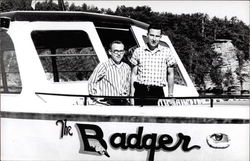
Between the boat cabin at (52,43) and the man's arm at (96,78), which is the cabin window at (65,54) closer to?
the boat cabin at (52,43)

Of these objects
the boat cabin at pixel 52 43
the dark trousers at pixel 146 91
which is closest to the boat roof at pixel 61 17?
the boat cabin at pixel 52 43

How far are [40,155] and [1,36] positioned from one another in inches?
77.6

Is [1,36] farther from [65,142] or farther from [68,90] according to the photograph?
[65,142]

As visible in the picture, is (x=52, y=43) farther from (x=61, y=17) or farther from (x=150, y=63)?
(x=150, y=63)

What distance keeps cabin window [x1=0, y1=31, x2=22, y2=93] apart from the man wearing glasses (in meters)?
1.14

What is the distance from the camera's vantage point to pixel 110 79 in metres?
5.74

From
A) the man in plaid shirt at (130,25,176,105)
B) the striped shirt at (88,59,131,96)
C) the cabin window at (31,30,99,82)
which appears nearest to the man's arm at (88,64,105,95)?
the striped shirt at (88,59,131,96)

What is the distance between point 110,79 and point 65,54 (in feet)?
3.59

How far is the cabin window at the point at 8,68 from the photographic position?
6.47 metres

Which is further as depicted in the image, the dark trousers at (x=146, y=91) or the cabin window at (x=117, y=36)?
the cabin window at (x=117, y=36)

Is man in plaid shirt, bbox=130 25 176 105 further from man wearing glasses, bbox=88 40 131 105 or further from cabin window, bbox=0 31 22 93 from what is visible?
cabin window, bbox=0 31 22 93

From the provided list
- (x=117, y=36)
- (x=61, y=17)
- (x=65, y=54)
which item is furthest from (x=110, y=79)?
(x=117, y=36)

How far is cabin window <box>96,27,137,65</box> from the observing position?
7016mm

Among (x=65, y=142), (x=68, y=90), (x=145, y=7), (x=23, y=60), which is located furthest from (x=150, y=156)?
(x=145, y=7)
